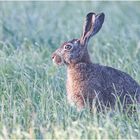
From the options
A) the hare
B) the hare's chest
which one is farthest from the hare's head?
the hare's chest

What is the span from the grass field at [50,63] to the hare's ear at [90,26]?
1.63 ft

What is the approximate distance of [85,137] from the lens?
490cm

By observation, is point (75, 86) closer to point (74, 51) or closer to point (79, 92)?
point (79, 92)

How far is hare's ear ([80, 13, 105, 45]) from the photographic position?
247 inches

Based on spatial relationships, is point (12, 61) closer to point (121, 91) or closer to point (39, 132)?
point (121, 91)

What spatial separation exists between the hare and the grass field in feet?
0.53

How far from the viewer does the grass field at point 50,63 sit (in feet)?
16.8

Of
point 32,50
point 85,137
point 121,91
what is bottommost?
point 85,137

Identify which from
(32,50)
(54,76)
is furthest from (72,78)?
(32,50)

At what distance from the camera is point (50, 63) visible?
24.1 feet

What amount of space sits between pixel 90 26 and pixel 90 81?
1.79ft

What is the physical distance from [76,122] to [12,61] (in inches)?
75.7

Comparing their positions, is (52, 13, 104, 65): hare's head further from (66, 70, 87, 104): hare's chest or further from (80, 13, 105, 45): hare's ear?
(66, 70, 87, 104): hare's chest

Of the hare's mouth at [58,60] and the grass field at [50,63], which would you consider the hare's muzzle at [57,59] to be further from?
the grass field at [50,63]
